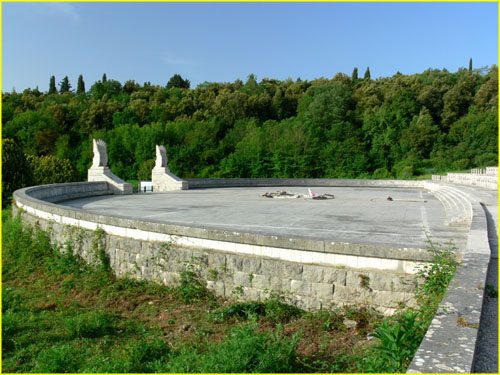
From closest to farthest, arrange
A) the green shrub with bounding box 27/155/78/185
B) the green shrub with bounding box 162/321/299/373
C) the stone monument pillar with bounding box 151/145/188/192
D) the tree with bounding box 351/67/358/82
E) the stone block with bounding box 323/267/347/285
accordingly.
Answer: the green shrub with bounding box 162/321/299/373, the stone block with bounding box 323/267/347/285, the stone monument pillar with bounding box 151/145/188/192, the green shrub with bounding box 27/155/78/185, the tree with bounding box 351/67/358/82

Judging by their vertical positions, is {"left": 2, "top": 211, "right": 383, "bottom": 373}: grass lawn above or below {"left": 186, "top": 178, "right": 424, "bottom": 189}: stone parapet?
below

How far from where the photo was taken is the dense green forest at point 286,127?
4222 cm

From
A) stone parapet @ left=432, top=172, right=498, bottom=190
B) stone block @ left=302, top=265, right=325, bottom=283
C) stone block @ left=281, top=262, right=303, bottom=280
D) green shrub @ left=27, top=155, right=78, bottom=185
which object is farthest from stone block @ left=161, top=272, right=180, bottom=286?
green shrub @ left=27, top=155, right=78, bottom=185

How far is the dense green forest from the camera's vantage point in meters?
42.2

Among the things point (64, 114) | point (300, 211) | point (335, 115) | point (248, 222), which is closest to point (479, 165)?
point (335, 115)

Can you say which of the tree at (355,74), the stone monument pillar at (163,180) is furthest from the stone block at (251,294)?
the tree at (355,74)

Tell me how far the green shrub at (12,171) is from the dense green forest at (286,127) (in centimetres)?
902

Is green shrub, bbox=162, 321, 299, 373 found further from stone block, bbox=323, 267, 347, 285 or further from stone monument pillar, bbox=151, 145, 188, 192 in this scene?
stone monument pillar, bbox=151, 145, 188, 192

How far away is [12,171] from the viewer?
20.9 meters

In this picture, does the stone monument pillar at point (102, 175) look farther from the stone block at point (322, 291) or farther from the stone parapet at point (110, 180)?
the stone block at point (322, 291)

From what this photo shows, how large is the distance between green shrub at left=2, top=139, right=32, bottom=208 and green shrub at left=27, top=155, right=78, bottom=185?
659 centimetres

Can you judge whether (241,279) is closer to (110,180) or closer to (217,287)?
(217,287)

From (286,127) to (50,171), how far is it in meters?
28.3

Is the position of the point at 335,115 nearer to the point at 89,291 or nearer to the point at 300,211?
the point at 300,211
